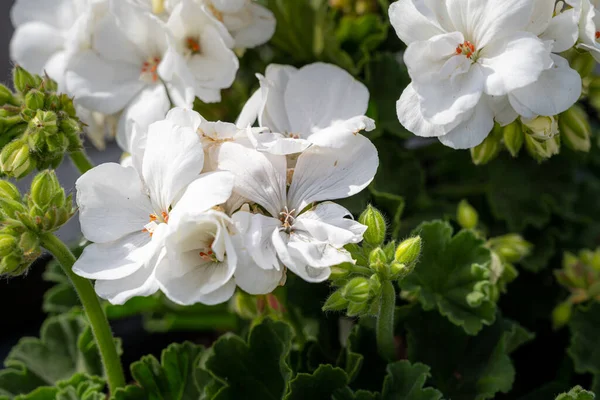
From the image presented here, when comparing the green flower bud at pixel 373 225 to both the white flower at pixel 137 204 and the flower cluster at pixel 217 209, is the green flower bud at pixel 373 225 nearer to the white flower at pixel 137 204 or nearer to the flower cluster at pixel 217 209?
the flower cluster at pixel 217 209

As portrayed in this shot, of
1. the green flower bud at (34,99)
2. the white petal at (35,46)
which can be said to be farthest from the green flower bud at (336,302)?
the white petal at (35,46)

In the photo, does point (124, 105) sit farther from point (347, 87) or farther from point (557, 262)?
point (557, 262)

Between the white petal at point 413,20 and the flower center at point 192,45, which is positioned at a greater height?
the white petal at point 413,20

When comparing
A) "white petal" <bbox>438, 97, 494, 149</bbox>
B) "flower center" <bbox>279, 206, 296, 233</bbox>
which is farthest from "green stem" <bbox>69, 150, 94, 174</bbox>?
"white petal" <bbox>438, 97, 494, 149</bbox>

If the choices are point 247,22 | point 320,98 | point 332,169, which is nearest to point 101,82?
point 247,22

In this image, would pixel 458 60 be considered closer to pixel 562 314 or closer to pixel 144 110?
pixel 144 110

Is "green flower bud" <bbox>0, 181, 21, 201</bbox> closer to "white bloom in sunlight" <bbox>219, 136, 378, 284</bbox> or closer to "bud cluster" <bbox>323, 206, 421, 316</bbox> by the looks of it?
"white bloom in sunlight" <bbox>219, 136, 378, 284</bbox>

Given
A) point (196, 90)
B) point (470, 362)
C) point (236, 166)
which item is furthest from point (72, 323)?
point (470, 362)
